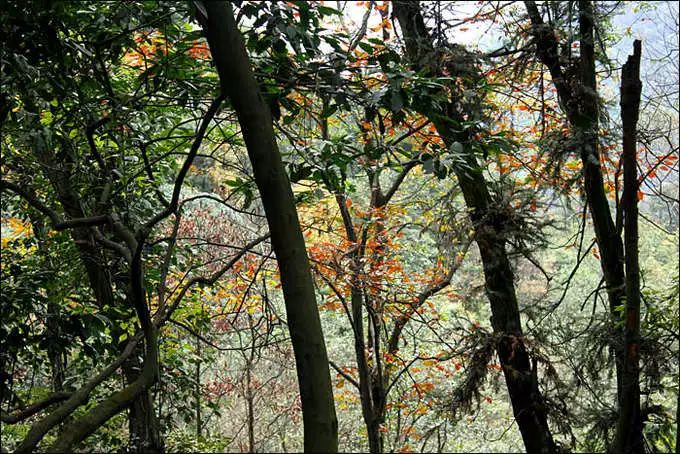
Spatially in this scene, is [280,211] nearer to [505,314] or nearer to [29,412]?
[29,412]

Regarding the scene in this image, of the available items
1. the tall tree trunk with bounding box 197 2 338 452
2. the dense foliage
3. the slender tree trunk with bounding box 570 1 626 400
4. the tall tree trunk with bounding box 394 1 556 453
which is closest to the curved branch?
the dense foliage

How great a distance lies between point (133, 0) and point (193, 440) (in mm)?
3867

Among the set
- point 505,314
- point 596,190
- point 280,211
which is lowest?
point 280,211

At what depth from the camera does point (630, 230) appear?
6.63 feet

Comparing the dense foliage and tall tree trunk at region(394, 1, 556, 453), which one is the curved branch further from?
tall tree trunk at region(394, 1, 556, 453)

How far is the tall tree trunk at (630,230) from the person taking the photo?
72.2 inches

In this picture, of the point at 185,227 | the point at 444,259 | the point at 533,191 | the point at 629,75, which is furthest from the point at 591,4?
the point at 185,227

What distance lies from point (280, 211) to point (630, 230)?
48.6 inches

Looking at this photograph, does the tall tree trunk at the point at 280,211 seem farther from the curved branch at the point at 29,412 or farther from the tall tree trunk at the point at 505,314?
the tall tree trunk at the point at 505,314

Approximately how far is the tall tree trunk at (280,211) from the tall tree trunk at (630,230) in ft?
3.61

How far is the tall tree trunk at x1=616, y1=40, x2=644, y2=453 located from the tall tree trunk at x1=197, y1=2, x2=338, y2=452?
1099 millimetres

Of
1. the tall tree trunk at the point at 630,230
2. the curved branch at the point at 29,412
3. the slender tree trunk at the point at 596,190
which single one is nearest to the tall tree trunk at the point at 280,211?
the curved branch at the point at 29,412

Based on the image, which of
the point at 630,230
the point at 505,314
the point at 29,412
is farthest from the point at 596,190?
the point at 29,412

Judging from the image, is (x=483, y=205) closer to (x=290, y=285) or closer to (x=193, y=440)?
(x=290, y=285)
